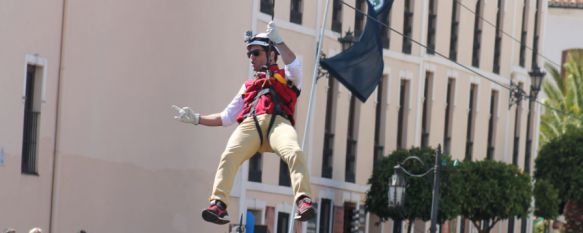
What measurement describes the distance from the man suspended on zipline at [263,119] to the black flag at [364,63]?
15.4 metres

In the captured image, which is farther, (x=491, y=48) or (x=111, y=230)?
(x=491, y=48)

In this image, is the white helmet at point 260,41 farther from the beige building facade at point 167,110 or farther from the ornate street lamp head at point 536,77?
the ornate street lamp head at point 536,77

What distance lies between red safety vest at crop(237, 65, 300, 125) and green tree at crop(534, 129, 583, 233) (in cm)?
3773

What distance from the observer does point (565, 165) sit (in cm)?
5581

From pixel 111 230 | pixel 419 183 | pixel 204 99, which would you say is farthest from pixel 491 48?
pixel 111 230

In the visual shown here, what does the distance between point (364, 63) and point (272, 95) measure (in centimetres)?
1682

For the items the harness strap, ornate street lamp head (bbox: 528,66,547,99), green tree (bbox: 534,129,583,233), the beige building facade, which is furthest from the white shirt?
green tree (bbox: 534,129,583,233)

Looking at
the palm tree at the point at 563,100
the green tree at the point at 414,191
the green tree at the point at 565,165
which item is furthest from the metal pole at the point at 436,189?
the palm tree at the point at 563,100

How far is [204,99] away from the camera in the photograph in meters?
39.0

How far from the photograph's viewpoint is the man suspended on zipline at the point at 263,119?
58.9 feet

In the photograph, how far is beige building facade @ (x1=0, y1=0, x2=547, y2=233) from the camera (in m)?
33.2

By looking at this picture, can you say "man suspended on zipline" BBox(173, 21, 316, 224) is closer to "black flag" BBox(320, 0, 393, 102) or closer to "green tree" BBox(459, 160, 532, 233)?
"black flag" BBox(320, 0, 393, 102)

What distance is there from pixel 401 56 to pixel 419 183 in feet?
16.5

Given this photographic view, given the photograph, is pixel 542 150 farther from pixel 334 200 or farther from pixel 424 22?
pixel 334 200
